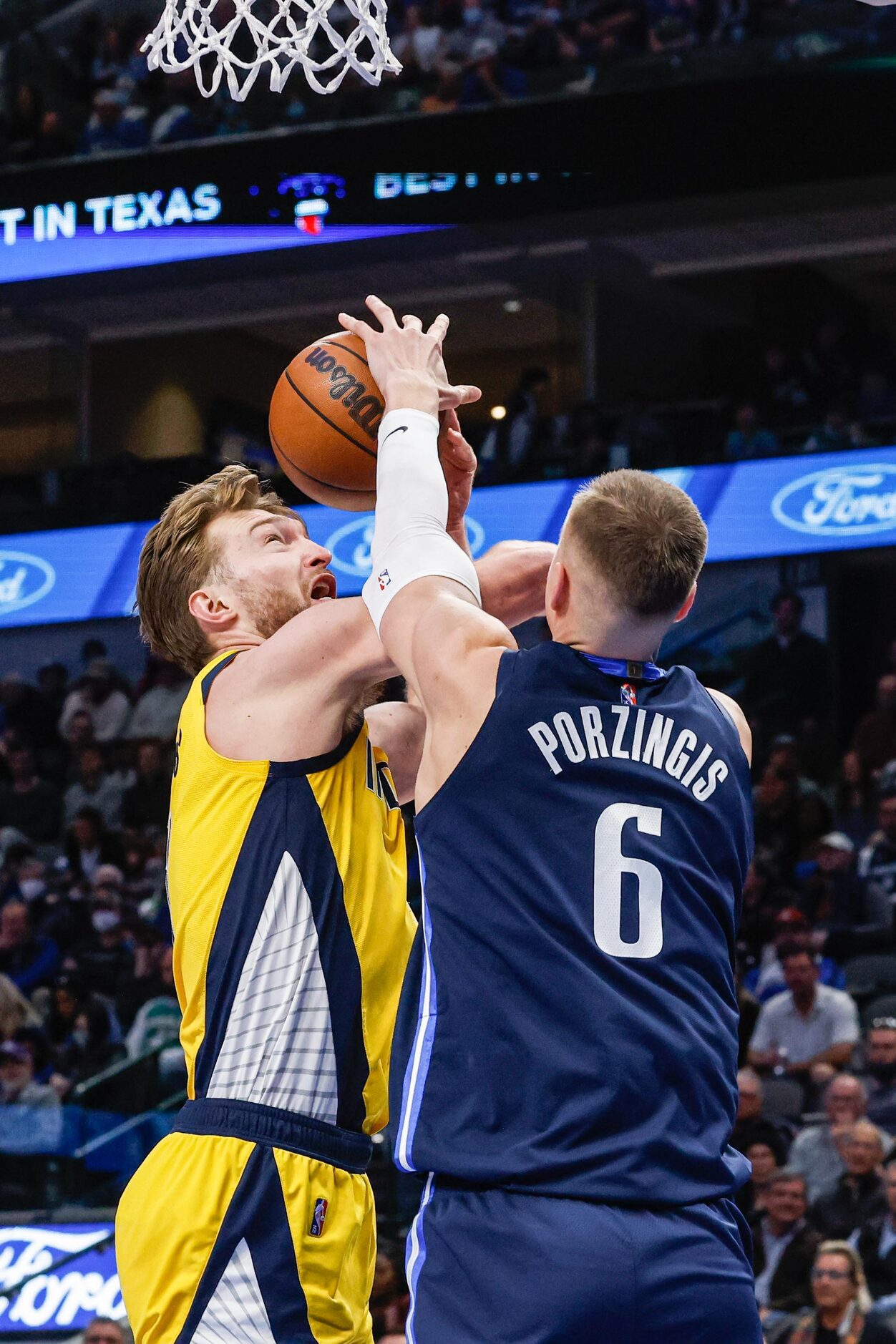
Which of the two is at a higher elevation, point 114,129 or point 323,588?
point 323,588

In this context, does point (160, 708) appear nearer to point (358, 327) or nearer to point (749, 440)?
point (749, 440)

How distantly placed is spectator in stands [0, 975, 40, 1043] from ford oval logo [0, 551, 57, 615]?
19.6ft

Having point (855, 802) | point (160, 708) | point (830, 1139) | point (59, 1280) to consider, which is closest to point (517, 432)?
point (160, 708)

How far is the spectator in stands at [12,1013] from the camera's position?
11.2 meters

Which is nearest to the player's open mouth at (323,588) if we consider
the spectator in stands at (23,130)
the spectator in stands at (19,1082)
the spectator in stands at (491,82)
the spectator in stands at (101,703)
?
the spectator in stands at (19,1082)

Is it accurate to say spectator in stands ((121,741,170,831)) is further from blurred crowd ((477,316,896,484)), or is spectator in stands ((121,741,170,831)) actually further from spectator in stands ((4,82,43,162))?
spectator in stands ((4,82,43,162))

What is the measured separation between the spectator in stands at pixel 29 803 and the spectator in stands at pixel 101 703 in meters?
0.65

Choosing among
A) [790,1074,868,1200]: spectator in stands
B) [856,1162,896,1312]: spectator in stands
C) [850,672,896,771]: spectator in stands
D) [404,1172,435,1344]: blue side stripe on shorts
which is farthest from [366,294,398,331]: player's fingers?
[850,672,896,771]: spectator in stands

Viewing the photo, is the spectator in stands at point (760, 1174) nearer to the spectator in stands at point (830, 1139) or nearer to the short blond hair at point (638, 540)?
the spectator in stands at point (830, 1139)

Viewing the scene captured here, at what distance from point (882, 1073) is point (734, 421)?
771 centimetres

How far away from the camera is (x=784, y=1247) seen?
7566 mm

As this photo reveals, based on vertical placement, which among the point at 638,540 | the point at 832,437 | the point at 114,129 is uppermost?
the point at 638,540

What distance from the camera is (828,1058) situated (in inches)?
347

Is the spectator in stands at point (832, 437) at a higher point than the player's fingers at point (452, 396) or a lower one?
lower
